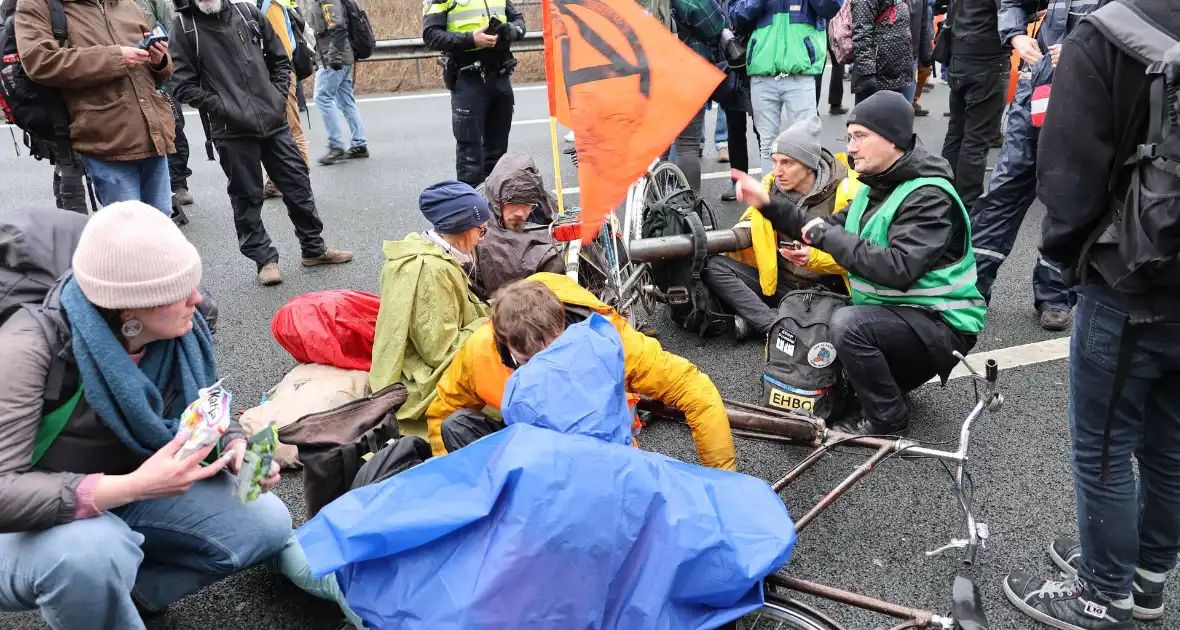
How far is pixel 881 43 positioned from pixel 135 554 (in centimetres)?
591

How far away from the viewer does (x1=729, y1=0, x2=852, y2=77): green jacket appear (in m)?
5.89

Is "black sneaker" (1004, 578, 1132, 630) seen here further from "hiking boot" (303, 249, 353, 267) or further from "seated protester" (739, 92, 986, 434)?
"hiking boot" (303, 249, 353, 267)

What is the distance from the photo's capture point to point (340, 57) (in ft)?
26.3

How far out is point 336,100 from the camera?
830cm

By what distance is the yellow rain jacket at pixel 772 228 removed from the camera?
13.4ft

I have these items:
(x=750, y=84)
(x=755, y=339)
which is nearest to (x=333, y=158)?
(x=750, y=84)

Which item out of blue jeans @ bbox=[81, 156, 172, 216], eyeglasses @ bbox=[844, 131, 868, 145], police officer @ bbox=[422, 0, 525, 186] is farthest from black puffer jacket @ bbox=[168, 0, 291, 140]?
eyeglasses @ bbox=[844, 131, 868, 145]

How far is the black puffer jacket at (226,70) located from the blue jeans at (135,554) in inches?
121

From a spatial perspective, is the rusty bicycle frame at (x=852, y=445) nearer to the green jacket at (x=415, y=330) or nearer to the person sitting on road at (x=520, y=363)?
the person sitting on road at (x=520, y=363)

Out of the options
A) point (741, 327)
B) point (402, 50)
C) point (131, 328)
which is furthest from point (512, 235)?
point (402, 50)

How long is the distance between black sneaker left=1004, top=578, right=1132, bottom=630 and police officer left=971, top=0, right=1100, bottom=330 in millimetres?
1917

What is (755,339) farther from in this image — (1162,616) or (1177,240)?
(1177,240)

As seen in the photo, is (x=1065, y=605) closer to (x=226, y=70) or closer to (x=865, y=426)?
(x=865, y=426)

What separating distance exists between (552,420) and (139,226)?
3.56 feet
